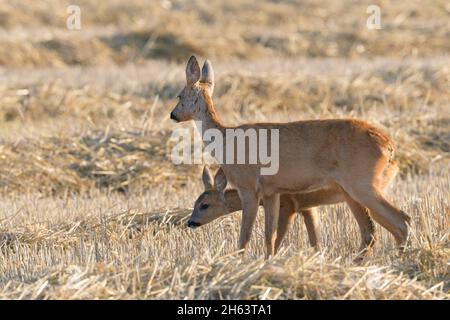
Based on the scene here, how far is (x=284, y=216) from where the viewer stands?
34.4 feet

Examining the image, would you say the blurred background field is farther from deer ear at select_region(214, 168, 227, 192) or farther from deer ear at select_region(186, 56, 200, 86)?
deer ear at select_region(186, 56, 200, 86)

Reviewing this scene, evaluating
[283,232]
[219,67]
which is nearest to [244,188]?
[283,232]

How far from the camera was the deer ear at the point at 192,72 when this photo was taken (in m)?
10.5

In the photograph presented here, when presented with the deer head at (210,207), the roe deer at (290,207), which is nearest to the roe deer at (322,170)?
the roe deer at (290,207)

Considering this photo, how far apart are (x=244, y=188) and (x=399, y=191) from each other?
10.6ft

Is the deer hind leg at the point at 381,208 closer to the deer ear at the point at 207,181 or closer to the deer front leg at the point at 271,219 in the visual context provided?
the deer front leg at the point at 271,219

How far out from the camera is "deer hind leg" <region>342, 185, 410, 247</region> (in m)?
9.49

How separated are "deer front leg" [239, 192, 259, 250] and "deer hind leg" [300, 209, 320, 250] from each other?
2.06 ft

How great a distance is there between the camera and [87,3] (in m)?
33.2

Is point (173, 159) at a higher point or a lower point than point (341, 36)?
lower

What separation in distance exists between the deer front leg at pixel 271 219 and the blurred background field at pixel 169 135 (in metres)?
0.35

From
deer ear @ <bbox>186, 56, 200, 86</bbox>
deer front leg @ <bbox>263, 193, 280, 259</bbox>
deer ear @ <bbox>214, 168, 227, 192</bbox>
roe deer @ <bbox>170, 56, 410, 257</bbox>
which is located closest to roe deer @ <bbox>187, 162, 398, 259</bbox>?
deer ear @ <bbox>214, 168, 227, 192</bbox>

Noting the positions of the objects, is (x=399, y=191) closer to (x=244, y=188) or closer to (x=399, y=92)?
(x=244, y=188)

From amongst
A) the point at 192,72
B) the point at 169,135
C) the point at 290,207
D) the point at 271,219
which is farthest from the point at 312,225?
the point at 169,135
